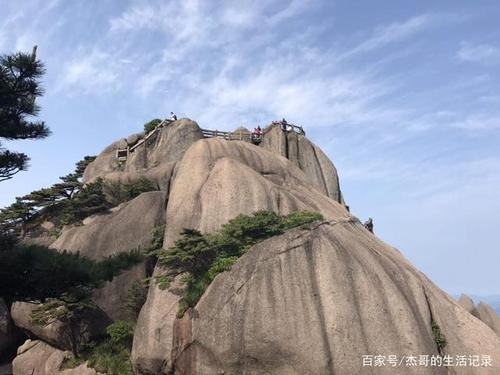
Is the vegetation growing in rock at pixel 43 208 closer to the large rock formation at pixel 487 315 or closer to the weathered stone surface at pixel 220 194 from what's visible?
the weathered stone surface at pixel 220 194

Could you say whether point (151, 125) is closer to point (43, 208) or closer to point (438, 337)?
point (43, 208)

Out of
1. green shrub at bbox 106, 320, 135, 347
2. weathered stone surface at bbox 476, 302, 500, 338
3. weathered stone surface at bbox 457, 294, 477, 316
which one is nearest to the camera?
green shrub at bbox 106, 320, 135, 347

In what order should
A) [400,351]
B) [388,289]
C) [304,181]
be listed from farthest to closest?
[304,181] → [388,289] → [400,351]

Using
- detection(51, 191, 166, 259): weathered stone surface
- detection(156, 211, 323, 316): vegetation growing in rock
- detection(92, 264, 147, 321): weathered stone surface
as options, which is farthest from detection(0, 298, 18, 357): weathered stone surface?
detection(156, 211, 323, 316): vegetation growing in rock

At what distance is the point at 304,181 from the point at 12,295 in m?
16.8

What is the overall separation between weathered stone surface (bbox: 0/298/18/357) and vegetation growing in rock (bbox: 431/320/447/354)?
65.6 feet

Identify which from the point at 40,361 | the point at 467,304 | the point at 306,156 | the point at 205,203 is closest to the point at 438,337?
the point at 205,203

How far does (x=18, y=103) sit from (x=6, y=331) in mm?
16699

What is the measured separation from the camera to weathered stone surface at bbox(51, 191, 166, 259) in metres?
22.8

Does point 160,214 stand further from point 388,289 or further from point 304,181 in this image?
point 388,289

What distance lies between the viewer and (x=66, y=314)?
19734 millimetres

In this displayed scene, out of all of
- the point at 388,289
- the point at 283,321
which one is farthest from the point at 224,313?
the point at 388,289

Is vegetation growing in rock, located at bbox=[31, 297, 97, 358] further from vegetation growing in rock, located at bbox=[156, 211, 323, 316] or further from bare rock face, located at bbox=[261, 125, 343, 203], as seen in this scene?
bare rock face, located at bbox=[261, 125, 343, 203]

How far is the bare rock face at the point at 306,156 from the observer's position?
32.9 meters
